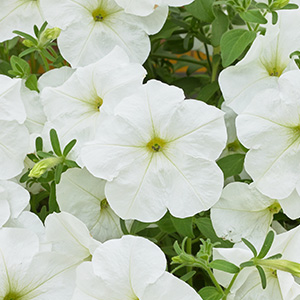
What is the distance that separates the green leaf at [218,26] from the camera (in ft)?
2.94

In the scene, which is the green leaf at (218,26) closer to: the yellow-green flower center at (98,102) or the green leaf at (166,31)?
the green leaf at (166,31)

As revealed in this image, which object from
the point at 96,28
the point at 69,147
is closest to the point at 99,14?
the point at 96,28

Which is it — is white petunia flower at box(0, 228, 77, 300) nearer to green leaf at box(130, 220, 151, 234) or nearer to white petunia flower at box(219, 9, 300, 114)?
green leaf at box(130, 220, 151, 234)

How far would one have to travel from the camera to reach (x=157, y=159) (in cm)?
78

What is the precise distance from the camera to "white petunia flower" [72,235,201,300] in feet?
2.30

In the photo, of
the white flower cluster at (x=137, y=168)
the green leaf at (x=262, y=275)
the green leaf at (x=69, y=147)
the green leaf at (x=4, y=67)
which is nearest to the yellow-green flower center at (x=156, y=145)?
the white flower cluster at (x=137, y=168)

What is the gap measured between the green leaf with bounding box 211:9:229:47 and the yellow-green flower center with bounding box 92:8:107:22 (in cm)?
17

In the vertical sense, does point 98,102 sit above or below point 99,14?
below

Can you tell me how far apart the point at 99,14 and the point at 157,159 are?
267 millimetres

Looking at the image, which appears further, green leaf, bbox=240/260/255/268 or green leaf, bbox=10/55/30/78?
green leaf, bbox=10/55/30/78

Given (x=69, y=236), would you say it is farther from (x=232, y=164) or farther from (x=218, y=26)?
(x=218, y=26)

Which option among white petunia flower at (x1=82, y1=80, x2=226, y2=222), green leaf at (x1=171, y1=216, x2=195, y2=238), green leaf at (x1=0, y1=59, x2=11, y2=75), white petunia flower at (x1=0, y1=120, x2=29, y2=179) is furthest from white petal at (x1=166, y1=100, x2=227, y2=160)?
green leaf at (x1=0, y1=59, x2=11, y2=75)

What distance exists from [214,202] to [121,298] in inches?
6.8

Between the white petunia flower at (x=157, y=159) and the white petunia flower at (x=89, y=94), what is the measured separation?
4cm
